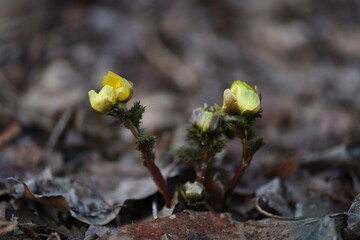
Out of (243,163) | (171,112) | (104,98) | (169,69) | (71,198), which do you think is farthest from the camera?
(169,69)

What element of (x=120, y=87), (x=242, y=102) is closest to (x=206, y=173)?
(x=242, y=102)

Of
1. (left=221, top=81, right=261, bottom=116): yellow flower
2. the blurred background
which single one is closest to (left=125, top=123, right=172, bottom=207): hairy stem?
(left=221, top=81, right=261, bottom=116): yellow flower

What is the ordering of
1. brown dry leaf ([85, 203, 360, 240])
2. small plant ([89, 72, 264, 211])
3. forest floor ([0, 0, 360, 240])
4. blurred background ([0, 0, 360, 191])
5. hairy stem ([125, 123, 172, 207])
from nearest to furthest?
brown dry leaf ([85, 203, 360, 240]) → small plant ([89, 72, 264, 211]) → hairy stem ([125, 123, 172, 207]) → forest floor ([0, 0, 360, 240]) → blurred background ([0, 0, 360, 191])

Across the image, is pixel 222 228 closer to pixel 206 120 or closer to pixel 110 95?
pixel 206 120

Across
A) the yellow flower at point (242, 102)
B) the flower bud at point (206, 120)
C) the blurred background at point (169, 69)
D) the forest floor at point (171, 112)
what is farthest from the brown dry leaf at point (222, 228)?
the blurred background at point (169, 69)

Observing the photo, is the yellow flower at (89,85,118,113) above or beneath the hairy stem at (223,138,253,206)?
above

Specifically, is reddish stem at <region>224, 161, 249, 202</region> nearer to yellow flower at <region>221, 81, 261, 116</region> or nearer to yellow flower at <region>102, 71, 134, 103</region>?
yellow flower at <region>221, 81, 261, 116</region>
